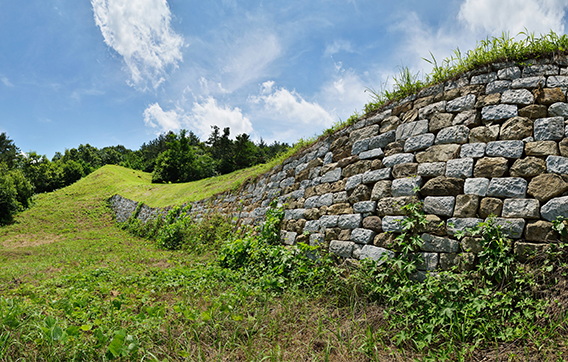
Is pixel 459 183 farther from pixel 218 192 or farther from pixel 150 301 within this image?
pixel 218 192

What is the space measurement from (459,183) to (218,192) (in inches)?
280

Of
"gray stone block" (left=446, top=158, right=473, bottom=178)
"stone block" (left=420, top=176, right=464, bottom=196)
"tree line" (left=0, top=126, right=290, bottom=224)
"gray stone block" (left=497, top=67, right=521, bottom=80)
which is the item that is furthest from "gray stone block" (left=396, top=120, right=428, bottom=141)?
"tree line" (left=0, top=126, right=290, bottom=224)

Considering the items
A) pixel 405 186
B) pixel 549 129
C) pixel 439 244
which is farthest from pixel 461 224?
pixel 549 129

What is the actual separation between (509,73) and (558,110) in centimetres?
69

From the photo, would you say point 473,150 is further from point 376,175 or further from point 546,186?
point 376,175

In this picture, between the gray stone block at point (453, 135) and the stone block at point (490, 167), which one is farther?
the gray stone block at point (453, 135)

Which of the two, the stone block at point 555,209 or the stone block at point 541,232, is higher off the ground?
the stone block at point 555,209

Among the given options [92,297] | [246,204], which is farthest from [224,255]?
[92,297]

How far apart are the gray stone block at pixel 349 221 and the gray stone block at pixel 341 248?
235 mm

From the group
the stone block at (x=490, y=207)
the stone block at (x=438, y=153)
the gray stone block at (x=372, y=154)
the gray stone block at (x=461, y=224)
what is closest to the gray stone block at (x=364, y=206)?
the gray stone block at (x=372, y=154)

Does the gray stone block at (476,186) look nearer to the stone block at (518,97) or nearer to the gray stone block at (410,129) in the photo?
the gray stone block at (410,129)

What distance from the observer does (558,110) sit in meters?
2.90

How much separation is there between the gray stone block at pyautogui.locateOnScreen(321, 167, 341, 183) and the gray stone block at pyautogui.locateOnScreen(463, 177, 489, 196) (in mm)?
1817

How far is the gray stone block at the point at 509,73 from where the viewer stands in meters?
3.24
